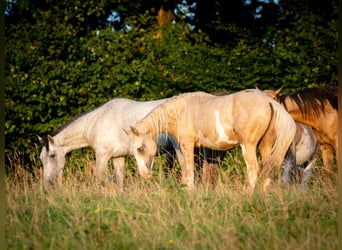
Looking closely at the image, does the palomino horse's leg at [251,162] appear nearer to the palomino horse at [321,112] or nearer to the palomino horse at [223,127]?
the palomino horse at [223,127]

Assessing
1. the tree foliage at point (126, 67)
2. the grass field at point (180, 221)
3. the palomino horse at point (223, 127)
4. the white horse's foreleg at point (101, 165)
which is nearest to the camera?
the grass field at point (180, 221)

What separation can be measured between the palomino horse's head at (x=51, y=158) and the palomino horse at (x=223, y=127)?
2188mm

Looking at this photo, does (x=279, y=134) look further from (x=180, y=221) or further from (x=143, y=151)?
(x=180, y=221)

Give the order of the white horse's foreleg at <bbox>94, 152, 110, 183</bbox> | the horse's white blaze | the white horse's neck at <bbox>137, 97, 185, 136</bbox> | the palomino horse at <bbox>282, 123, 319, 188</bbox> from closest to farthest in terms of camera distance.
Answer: the horse's white blaze, the white horse's neck at <bbox>137, 97, 185, 136</bbox>, the palomino horse at <bbox>282, 123, 319, 188</bbox>, the white horse's foreleg at <bbox>94, 152, 110, 183</bbox>

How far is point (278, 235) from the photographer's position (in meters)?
4.64

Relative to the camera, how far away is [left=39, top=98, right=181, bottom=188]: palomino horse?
9289 millimetres

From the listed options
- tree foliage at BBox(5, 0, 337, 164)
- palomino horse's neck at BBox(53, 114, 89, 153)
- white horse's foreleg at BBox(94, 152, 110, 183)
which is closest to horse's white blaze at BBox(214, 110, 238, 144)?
white horse's foreleg at BBox(94, 152, 110, 183)

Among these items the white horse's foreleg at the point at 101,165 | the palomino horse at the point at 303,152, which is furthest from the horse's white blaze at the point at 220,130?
the white horse's foreleg at the point at 101,165

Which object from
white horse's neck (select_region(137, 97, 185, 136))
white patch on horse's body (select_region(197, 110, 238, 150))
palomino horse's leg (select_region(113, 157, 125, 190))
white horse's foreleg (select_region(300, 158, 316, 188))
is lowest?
white horse's foreleg (select_region(300, 158, 316, 188))

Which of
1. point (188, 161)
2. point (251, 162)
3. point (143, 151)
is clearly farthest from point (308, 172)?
point (143, 151)

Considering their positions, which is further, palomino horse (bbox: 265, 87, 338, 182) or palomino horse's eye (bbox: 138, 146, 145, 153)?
palomino horse (bbox: 265, 87, 338, 182)

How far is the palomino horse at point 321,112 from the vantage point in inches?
331

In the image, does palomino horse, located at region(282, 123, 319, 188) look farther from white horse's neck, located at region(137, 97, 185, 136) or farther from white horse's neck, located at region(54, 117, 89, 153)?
white horse's neck, located at region(54, 117, 89, 153)

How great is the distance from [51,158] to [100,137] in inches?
38.2
